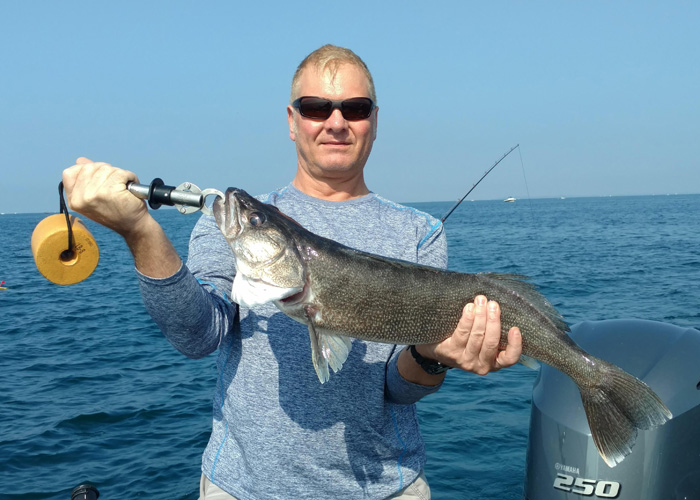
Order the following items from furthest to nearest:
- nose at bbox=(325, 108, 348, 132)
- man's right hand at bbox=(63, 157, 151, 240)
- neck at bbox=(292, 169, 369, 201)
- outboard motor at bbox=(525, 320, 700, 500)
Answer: outboard motor at bbox=(525, 320, 700, 500), neck at bbox=(292, 169, 369, 201), nose at bbox=(325, 108, 348, 132), man's right hand at bbox=(63, 157, 151, 240)

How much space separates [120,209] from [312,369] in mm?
1318

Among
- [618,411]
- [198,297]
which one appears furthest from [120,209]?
[618,411]

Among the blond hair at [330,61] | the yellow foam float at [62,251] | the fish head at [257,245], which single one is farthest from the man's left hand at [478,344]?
the yellow foam float at [62,251]

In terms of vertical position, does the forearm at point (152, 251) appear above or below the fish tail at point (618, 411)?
above

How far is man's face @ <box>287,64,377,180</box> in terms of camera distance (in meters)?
3.57

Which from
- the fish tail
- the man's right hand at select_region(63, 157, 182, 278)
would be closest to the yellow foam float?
the man's right hand at select_region(63, 157, 182, 278)

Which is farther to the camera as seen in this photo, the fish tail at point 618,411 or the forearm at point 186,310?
the fish tail at point 618,411

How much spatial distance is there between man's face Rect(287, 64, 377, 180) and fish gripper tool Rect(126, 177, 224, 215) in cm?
81

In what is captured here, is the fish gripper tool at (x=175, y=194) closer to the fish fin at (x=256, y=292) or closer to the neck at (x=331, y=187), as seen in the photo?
the fish fin at (x=256, y=292)

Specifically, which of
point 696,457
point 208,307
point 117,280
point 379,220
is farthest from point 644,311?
point 117,280

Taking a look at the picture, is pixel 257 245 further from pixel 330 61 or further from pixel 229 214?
pixel 330 61

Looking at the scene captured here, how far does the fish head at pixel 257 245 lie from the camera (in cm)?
299

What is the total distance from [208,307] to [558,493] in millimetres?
3039

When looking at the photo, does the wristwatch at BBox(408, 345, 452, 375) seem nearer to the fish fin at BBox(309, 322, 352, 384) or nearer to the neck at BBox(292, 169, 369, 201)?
the fish fin at BBox(309, 322, 352, 384)
